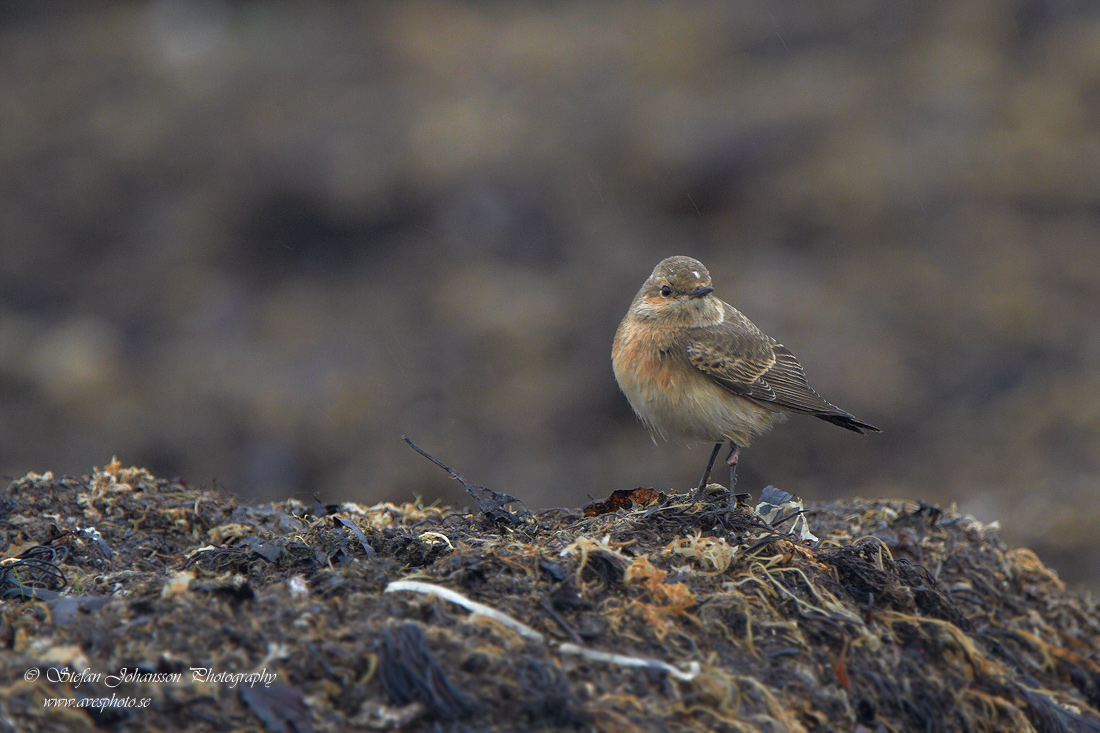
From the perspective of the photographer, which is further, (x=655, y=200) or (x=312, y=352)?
(x=655, y=200)

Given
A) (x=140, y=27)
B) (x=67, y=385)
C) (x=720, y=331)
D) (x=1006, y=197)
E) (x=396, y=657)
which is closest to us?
(x=396, y=657)

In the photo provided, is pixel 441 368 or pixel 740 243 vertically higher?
pixel 740 243

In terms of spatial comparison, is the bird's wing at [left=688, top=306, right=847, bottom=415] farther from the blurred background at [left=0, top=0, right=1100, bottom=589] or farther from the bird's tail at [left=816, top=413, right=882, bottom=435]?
the blurred background at [left=0, top=0, right=1100, bottom=589]

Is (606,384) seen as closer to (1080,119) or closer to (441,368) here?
(441,368)

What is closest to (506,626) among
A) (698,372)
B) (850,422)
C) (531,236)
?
(698,372)

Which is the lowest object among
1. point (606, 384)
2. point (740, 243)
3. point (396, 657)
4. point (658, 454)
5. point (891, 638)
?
point (396, 657)

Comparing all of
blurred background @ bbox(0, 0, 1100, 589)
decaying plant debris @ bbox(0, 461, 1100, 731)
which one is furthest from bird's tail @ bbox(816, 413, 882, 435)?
blurred background @ bbox(0, 0, 1100, 589)

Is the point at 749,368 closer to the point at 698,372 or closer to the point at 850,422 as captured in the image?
the point at 698,372

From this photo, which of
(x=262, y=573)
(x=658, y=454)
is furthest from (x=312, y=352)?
(x=262, y=573)
